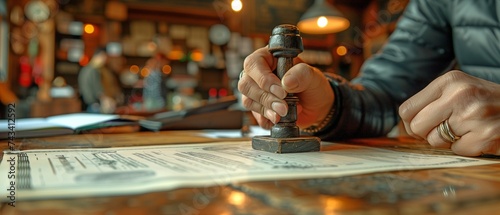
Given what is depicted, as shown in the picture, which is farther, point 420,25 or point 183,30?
point 183,30

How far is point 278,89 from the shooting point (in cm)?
68

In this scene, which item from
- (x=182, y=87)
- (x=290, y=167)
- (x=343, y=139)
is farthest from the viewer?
(x=182, y=87)

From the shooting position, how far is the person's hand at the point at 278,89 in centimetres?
69

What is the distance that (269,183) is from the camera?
1.22 ft

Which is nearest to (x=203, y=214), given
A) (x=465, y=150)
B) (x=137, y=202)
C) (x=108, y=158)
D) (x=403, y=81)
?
(x=137, y=202)

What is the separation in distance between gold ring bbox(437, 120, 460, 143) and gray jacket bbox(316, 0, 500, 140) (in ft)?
0.95

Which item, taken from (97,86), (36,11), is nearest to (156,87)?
(97,86)

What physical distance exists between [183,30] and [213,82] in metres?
1.07

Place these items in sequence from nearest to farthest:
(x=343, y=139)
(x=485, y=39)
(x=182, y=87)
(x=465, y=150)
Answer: (x=465, y=150) → (x=343, y=139) → (x=485, y=39) → (x=182, y=87)

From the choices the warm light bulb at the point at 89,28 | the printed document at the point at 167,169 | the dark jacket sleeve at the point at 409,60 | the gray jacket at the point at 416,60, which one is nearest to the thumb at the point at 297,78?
the printed document at the point at 167,169

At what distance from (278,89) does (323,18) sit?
303 centimetres

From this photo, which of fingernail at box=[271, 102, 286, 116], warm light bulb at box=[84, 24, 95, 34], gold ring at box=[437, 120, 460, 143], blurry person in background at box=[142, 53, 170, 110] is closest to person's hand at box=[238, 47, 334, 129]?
fingernail at box=[271, 102, 286, 116]

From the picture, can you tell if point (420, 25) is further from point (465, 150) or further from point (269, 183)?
point (269, 183)

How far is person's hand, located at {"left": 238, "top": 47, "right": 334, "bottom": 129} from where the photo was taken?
2.25 ft
